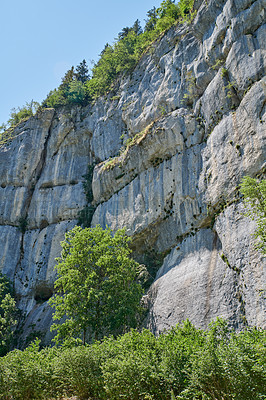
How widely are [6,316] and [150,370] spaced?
25.6 m

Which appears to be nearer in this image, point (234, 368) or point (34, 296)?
point (234, 368)

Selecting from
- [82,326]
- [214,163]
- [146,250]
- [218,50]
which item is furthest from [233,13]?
[82,326]

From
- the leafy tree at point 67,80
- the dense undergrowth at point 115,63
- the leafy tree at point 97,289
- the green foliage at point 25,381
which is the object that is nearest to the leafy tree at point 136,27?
the dense undergrowth at point 115,63

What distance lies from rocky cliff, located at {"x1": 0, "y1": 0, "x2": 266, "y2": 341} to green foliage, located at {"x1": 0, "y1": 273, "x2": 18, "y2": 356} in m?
1.71

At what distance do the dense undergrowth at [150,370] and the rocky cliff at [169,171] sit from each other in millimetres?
6280

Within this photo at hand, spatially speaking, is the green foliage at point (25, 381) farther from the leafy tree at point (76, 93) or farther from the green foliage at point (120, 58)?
the leafy tree at point (76, 93)

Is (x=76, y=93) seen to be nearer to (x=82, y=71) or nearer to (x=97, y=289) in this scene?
(x=82, y=71)

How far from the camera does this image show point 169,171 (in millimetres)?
30391

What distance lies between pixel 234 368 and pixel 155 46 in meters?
37.3

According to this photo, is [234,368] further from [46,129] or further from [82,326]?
[46,129]

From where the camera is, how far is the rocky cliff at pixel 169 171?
22391 millimetres

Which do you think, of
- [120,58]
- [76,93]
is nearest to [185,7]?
[120,58]

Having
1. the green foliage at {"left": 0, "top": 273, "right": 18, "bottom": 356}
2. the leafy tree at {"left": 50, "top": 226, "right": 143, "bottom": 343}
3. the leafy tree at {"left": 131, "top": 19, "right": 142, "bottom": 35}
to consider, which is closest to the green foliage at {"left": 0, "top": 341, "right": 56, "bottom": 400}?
the leafy tree at {"left": 50, "top": 226, "right": 143, "bottom": 343}

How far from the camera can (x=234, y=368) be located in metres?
10.2
